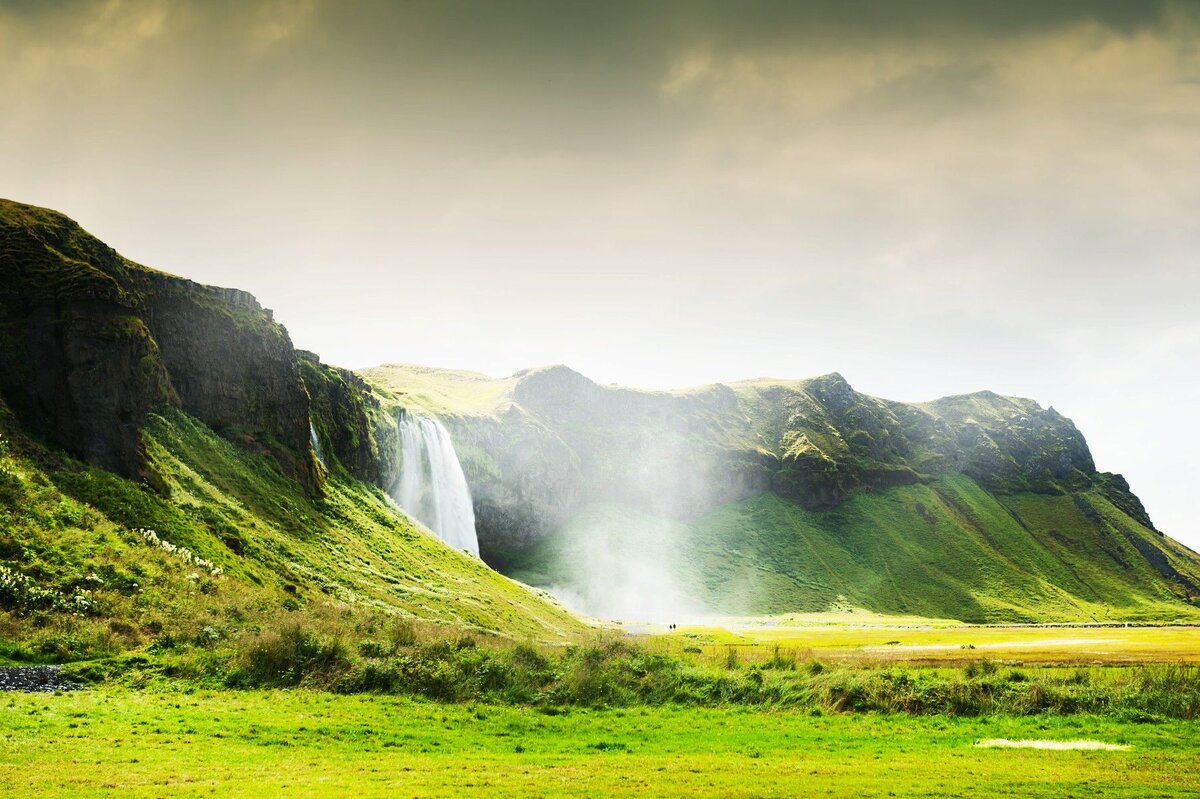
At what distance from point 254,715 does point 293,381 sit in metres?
69.9

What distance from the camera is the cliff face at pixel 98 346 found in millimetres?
51719

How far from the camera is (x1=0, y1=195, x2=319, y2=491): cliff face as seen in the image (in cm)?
5172

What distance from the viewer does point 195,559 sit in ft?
155

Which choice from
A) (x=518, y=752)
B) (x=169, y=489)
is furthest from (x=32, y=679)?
(x=169, y=489)

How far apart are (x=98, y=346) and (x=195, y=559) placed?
72.7 feet

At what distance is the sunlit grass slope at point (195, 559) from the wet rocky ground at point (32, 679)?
9.25 ft

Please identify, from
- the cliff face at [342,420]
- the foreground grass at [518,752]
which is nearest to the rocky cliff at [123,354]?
the cliff face at [342,420]

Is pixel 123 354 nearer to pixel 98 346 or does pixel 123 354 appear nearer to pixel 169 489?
pixel 98 346

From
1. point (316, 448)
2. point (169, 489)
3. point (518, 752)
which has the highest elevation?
point (316, 448)

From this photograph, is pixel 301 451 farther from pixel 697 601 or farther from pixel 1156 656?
pixel 697 601

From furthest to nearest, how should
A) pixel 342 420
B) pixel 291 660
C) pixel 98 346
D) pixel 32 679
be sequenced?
pixel 342 420 → pixel 98 346 → pixel 291 660 → pixel 32 679

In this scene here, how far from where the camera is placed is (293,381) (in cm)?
8800

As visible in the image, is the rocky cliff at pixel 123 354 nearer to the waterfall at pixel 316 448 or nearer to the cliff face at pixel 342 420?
the waterfall at pixel 316 448

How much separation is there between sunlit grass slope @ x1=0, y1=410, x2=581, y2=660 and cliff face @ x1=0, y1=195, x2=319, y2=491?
3.56 metres
